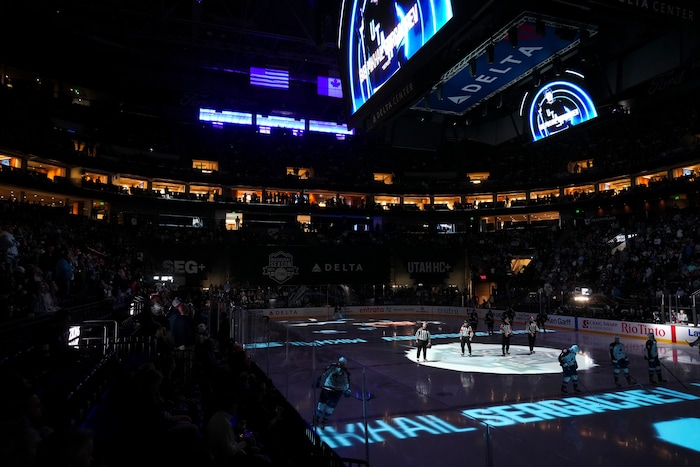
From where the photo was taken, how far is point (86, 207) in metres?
40.8

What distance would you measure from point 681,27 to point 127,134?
47446 millimetres

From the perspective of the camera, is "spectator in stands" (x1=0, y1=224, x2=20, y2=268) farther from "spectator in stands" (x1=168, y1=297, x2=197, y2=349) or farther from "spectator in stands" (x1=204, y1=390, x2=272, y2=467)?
"spectator in stands" (x1=204, y1=390, x2=272, y2=467)

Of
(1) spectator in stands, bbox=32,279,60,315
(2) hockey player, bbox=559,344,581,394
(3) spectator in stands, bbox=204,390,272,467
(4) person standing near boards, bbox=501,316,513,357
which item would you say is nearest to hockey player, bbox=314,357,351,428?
(3) spectator in stands, bbox=204,390,272,467

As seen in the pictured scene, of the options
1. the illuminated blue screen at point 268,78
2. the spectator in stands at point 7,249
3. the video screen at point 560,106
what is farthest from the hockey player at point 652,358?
the illuminated blue screen at point 268,78

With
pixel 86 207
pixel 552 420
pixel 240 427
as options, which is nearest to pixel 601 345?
pixel 552 420

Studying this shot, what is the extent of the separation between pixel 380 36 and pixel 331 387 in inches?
281

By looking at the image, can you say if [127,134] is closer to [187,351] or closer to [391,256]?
[391,256]

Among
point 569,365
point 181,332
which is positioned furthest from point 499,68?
point 181,332

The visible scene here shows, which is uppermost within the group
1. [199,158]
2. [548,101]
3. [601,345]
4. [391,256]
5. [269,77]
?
[269,77]

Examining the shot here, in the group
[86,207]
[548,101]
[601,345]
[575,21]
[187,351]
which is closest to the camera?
[575,21]

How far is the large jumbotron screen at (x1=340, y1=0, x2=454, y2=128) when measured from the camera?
25.6ft

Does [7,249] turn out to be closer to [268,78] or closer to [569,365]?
[569,365]

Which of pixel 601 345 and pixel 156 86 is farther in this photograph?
pixel 156 86

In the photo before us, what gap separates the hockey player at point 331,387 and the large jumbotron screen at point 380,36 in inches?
226
